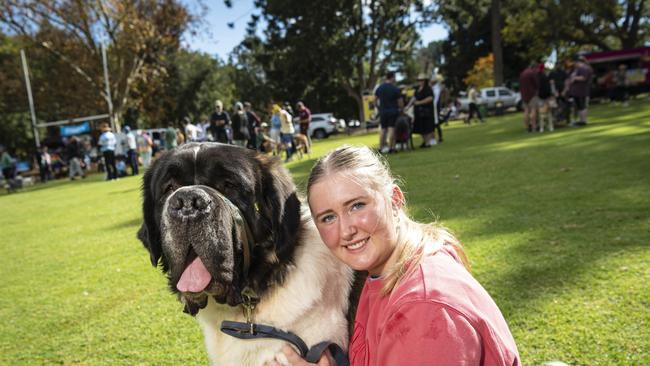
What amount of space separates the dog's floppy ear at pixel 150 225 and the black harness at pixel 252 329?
58 cm

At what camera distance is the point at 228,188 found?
224 centimetres

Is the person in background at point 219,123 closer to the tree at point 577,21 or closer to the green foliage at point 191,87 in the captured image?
the tree at point 577,21

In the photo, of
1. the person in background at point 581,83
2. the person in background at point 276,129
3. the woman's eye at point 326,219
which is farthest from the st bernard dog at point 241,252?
the person in background at point 276,129

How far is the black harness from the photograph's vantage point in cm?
204

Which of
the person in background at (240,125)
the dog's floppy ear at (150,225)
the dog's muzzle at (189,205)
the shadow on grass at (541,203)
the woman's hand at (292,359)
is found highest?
the person in background at (240,125)

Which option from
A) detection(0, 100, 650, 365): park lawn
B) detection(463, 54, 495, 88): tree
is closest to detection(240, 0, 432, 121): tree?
detection(463, 54, 495, 88): tree

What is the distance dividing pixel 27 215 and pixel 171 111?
38.3m

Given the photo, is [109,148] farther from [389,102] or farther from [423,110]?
[423,110]

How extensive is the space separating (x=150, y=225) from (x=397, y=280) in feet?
5.14

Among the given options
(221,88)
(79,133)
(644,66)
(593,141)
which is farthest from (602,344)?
(221,88)

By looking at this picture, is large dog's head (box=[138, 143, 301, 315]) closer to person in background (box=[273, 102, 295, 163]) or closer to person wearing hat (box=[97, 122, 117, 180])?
person in background (box=[273, 102, 295, 163])

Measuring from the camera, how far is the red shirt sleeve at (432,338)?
1193mm

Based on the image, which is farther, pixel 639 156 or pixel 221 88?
pixel 221 88

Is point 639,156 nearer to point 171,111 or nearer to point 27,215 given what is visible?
point 27,215
